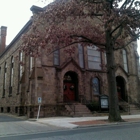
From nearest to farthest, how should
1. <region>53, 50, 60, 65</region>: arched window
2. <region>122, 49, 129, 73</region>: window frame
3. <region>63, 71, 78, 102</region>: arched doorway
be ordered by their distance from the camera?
<region>53, 50, 60, 65</region>: arched window, <region>63, 71, 78, 102</region>: arched doorway, <region>122, 49, 129, 73</region>: window frame

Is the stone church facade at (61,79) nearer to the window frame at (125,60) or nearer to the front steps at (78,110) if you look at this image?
the window frame at (125,60)

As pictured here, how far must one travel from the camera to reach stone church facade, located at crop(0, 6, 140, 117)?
2084 centimetres

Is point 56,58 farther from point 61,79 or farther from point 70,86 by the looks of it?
point 70,86

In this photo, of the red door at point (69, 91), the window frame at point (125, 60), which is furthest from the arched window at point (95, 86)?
the window frame at point (125, 60)

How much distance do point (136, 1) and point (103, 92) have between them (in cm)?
1389

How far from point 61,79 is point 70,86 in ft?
6.93

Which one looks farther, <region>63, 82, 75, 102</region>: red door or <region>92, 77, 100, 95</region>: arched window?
<region>92, 77, 100, 95</region>: arched window

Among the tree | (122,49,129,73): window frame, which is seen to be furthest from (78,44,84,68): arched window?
the tree

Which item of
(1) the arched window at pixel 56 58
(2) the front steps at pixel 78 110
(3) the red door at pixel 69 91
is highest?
(1) the arched window at pixel 56 58

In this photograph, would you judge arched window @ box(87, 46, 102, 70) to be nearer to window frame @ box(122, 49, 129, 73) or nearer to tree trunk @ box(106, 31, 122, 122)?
window frame @ box(122, 49, 129, 73)

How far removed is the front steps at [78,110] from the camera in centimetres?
1971

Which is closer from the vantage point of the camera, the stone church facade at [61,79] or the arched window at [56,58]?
the stone church facade at [61,79]

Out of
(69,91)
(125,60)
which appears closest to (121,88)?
(125,60)

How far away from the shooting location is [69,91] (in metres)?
23.8
